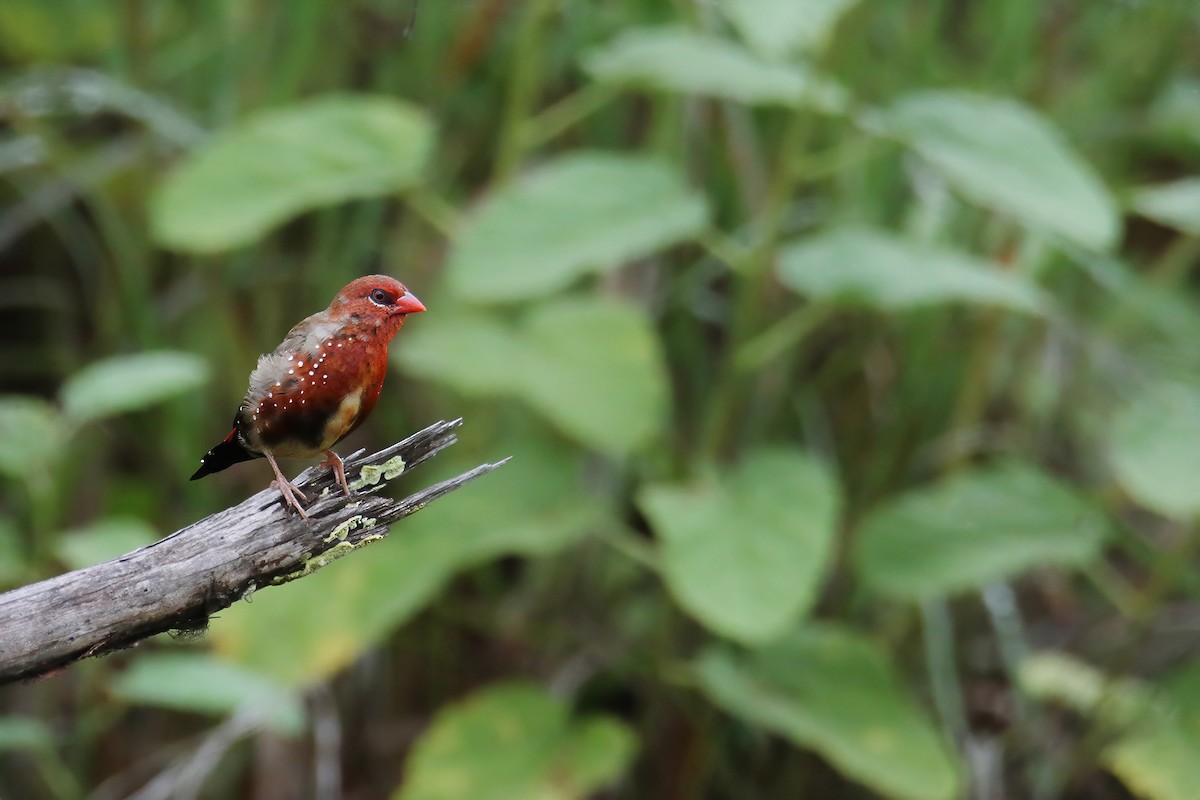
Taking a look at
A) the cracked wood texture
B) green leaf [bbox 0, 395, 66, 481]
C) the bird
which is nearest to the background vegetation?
green leaf [bbox 0, 395, 66, 481]

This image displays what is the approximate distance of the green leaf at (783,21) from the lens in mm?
1979

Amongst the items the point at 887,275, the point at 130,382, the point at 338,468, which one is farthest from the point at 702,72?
the point at 338,468

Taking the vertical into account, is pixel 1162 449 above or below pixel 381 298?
below

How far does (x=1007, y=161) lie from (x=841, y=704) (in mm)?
987

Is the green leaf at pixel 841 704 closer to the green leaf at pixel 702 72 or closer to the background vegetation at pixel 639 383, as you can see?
the background vegetation at pixel 639 383

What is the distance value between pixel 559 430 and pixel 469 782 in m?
0.69

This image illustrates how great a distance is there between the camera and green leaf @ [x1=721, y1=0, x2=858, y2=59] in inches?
77.9

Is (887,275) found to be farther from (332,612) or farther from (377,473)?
(377,473)

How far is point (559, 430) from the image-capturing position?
264 centimetres

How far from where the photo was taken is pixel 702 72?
2.16 metres

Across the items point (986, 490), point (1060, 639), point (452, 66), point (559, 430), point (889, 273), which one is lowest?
point (1060, 639)

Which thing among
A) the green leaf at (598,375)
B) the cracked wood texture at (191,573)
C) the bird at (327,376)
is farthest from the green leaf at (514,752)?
the bird at (327,376)

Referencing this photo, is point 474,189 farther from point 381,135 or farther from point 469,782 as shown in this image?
point 469,782

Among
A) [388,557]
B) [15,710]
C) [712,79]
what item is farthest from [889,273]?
[15,710]
